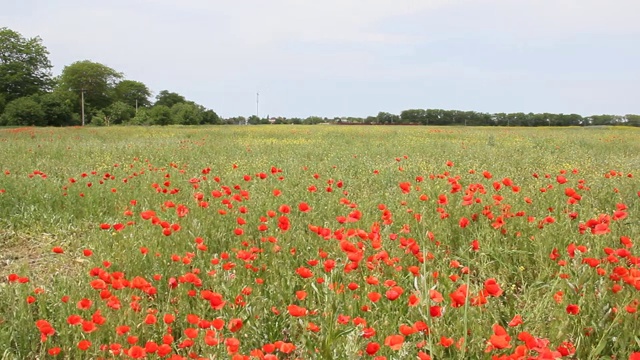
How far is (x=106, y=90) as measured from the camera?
8262 centimetres

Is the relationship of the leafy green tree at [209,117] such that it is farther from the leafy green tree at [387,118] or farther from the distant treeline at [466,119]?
the leafy green tree at [387,118]

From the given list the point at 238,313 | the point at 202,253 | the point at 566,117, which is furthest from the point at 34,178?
the point at 566,117

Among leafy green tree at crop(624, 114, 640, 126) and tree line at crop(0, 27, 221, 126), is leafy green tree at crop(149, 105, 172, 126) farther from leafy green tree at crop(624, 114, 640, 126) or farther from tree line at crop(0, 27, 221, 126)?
leafy green tree at crop(624, 114, 640, 126)

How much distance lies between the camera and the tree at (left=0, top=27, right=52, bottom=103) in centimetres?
6053

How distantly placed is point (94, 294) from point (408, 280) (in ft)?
6.08

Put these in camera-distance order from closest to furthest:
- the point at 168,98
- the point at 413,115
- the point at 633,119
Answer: the point at 633,119
the point at 413,115
the point at 168,98

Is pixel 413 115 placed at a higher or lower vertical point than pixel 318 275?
higher

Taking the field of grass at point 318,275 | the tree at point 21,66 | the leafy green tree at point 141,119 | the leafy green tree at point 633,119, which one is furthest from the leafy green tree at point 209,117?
the field of grass at point 318,275

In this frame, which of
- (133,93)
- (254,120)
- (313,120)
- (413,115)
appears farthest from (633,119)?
(133,93)

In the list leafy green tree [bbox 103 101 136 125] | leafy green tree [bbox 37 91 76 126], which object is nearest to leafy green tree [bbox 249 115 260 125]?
leafy green tree [bbox 103 101 136 125]

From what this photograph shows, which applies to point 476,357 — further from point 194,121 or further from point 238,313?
point 194,121

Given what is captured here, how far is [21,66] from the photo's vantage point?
62094 mm

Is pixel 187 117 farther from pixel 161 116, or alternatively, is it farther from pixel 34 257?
pixel 34 257

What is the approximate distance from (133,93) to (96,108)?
2420 centimetres
